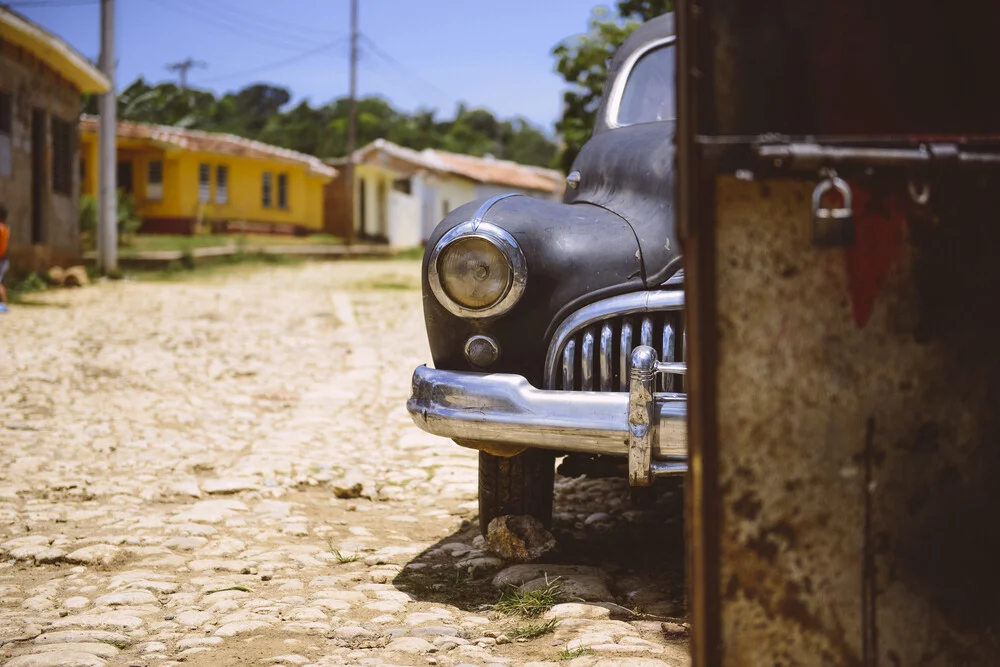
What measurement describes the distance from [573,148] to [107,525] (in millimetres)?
10701

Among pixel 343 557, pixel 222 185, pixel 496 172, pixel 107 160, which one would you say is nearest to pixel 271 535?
pixel 343 557

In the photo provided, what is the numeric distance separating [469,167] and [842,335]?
38020 mm

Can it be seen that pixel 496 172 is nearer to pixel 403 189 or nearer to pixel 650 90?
pixel 403 189

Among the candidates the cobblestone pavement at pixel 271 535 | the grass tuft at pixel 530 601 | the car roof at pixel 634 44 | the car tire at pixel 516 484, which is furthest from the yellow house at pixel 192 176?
the grass tuft at pixel 530 601

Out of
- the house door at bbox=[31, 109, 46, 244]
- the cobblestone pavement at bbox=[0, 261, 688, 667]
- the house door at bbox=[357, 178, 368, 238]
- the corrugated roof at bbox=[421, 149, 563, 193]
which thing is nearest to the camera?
the cobblestone pavement at bbox=[0, 261, 688, 667]

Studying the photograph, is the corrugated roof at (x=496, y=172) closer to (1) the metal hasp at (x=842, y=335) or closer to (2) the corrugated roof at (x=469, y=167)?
(2) the corrugated roof at (x=469, y=167)

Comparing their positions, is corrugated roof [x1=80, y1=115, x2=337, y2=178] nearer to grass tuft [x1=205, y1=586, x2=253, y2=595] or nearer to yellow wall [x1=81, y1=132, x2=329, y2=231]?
→ yellow wall [x1=81, y1=132, x2=329, y2=231]

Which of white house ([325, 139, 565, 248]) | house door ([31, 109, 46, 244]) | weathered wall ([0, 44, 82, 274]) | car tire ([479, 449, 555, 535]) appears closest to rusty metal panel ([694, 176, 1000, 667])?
car tire ([479, 449, 555, 535])

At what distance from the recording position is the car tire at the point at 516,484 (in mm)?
3236

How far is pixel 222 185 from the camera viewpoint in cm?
2925

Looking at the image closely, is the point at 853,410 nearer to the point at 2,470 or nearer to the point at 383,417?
the point at 2,470

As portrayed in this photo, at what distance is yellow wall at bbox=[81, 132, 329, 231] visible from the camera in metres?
27.0

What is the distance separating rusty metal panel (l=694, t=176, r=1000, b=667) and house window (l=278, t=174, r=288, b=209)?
3115cm

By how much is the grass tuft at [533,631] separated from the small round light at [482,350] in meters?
0.77
